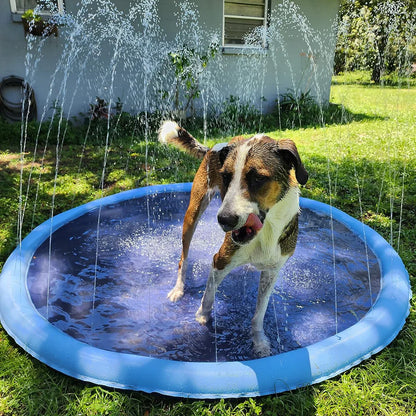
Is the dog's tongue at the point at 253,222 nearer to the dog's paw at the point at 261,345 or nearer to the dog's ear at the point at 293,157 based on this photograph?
the dog's ear at the point at 293,157

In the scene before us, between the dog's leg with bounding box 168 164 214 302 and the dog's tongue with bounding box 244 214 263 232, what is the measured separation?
1142mm

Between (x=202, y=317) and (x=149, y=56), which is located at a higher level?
(x=149, y=56)

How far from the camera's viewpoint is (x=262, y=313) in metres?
2.88

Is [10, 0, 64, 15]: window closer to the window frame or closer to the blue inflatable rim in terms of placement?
the window frame

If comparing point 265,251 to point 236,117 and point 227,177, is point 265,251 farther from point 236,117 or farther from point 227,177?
point 236,117

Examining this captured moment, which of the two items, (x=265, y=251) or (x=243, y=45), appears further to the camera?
(x=243, y=45)

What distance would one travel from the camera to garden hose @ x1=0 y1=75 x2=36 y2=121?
8.46 metres

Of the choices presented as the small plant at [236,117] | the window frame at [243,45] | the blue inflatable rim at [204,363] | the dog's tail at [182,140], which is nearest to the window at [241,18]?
the window frame at [243,45]

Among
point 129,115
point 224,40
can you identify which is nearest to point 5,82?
point 129,115

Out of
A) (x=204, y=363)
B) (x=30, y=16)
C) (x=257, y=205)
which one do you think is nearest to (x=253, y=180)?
(x=257, y=205)

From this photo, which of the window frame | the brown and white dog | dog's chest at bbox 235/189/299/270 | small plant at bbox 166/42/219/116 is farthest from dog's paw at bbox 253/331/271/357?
the window frame

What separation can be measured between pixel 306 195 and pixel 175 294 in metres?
3.06

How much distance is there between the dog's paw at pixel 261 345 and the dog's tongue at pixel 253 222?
1.06 meters

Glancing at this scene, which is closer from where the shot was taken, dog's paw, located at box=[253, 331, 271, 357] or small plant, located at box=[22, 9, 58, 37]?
dog's paw, located at box=[253, 331, 271, 357]
